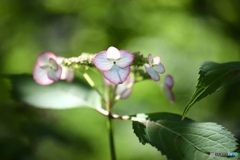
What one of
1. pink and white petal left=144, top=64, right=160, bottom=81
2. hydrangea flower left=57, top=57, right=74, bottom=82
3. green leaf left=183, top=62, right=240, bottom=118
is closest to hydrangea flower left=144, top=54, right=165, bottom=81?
pink and white petal left=144, top=64, right=160, bottom=81

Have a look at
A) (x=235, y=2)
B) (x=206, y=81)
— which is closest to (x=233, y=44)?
(x=235, y=2)

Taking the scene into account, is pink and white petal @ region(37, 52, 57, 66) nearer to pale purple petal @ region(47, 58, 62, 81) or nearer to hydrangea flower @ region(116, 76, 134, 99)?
pale purple petal @ region(47, 58, 62, 81)

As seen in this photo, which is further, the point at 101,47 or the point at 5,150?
the point at 101,47

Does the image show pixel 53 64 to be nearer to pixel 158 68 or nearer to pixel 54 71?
pixel 54 71

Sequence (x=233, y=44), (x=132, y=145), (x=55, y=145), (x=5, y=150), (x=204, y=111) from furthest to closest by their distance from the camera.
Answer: (x=233, y=44), (x=204, y=111), (x=132, y=145), (x=55, y=145), (x=5, y=150)

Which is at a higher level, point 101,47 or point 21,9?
point 21,9

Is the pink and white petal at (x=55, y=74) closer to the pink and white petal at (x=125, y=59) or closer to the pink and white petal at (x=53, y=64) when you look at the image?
the pink and white petal at (x=53, y=64)

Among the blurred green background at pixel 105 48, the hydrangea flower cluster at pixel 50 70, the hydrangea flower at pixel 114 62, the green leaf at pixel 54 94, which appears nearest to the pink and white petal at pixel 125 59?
the hydrangea flower at pixel 114 62

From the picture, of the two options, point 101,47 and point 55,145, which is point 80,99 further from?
point 101,47

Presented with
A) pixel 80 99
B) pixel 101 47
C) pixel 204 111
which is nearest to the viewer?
pixel 80 99
